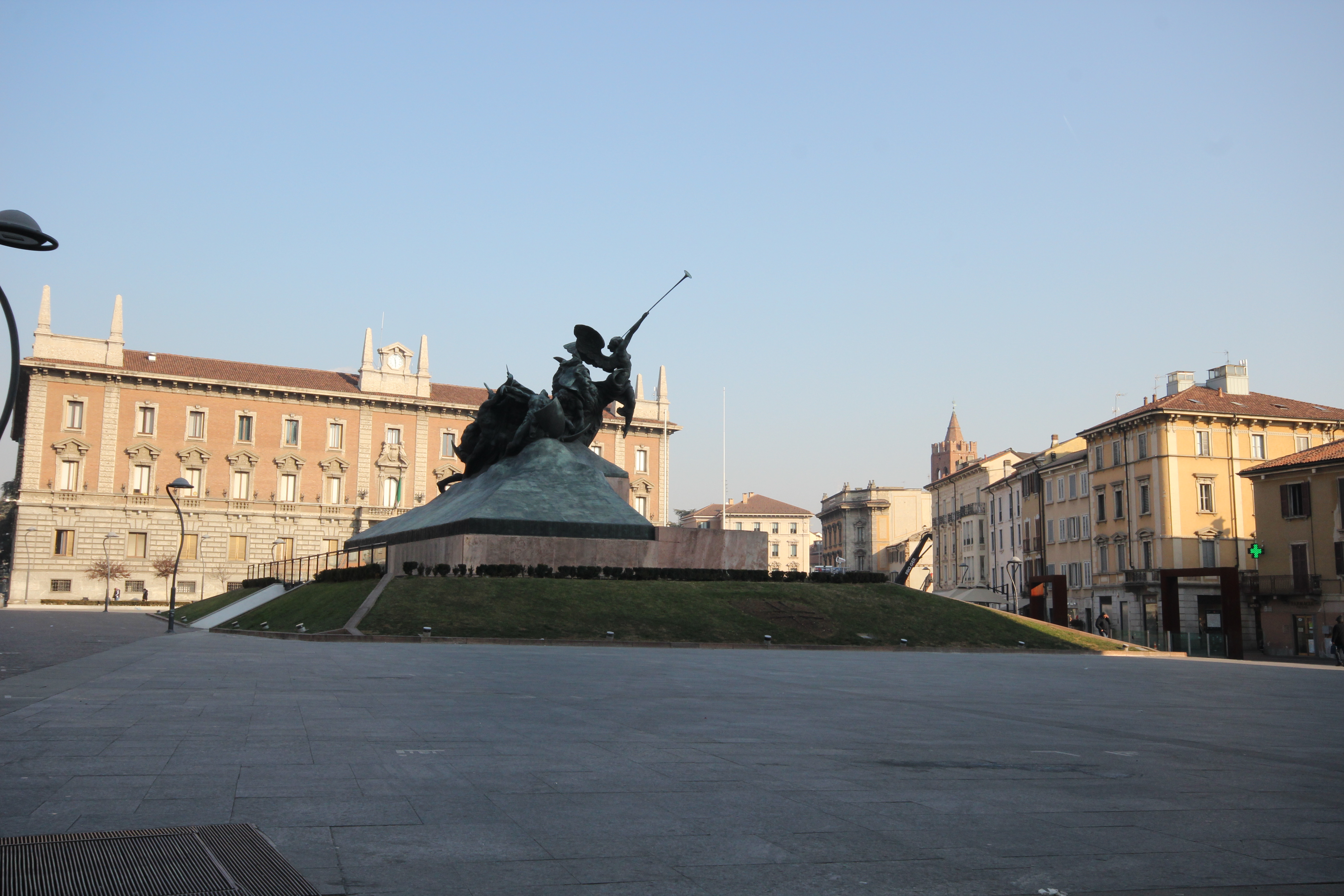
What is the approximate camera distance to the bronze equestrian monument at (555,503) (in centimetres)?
2977

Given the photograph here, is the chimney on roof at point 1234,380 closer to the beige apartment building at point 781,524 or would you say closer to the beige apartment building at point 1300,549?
the beige apartment building at point 1300,549

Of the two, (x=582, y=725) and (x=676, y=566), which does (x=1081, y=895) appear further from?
(x=676, y=566)

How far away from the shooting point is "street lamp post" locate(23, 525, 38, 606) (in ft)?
226

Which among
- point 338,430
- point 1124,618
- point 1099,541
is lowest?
point 1124,618

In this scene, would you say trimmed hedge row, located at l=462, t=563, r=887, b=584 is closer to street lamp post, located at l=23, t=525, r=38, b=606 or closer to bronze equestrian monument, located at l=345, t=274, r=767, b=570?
bronze equestrian monument, located at l=345, t=274, r=767, b=570

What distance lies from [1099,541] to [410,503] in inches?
1904

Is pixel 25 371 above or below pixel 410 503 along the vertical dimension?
above

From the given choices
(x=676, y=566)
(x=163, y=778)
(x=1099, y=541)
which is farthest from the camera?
(x=1099, y=541)

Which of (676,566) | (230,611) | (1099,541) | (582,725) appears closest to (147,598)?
(230,611)

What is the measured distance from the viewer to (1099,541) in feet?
207

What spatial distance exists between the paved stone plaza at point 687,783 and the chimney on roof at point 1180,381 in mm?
55906

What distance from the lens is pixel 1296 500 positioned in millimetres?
47812

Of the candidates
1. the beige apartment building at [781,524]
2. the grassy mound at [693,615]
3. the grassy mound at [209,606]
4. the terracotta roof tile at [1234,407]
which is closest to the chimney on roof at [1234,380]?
the terracotta roof tile at [1234,407]

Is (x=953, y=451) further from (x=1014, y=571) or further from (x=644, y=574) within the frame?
(x=644, y=574)
